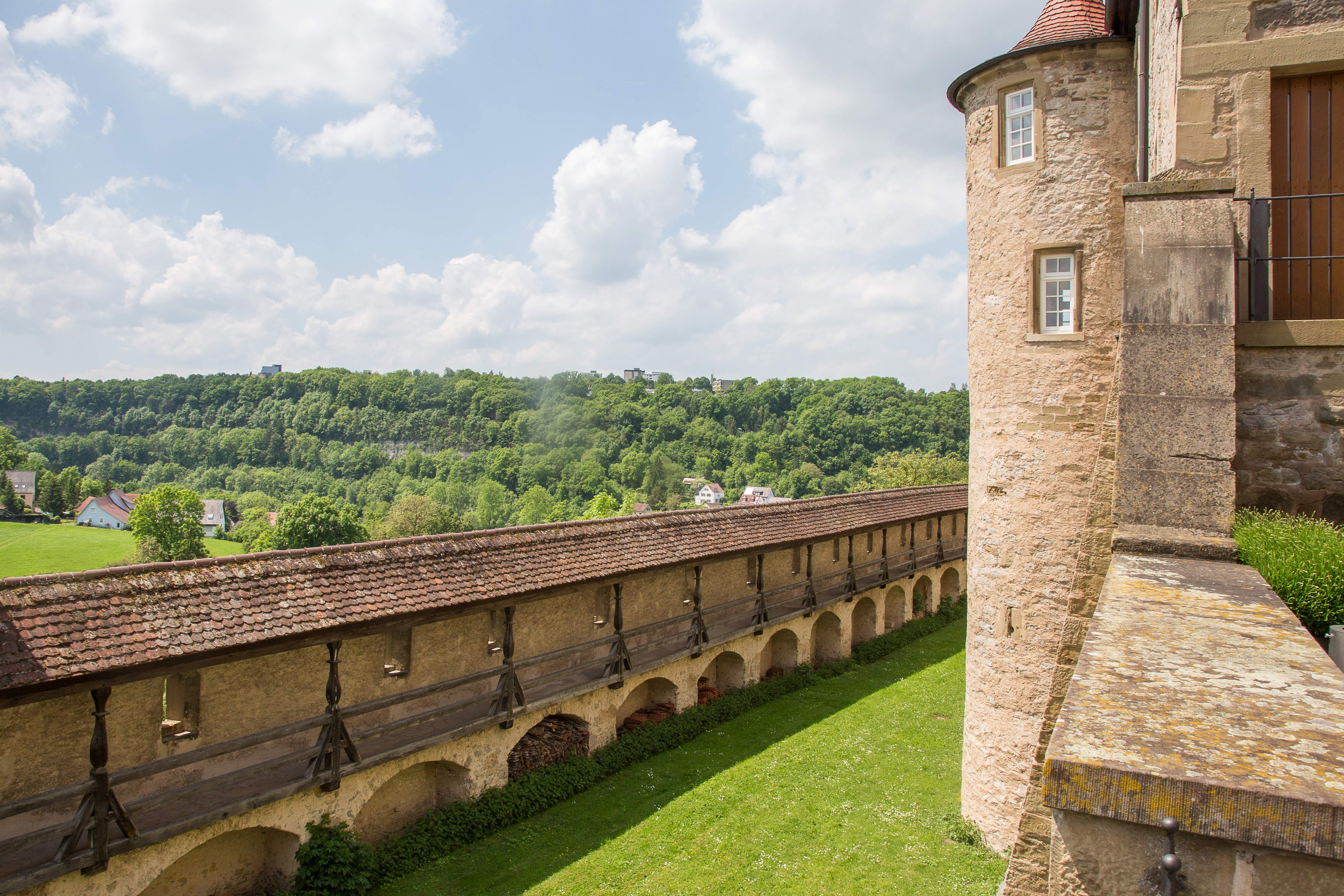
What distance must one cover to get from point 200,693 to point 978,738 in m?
11.9

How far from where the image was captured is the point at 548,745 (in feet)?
54.2

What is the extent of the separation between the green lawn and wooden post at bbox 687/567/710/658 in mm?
2016

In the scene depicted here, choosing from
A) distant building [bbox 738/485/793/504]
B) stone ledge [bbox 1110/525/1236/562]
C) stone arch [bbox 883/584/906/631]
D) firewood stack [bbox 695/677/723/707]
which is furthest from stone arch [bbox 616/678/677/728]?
distant building [bbox 738/485/793/504]

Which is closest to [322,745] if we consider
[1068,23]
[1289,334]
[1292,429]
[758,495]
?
[1292,429]

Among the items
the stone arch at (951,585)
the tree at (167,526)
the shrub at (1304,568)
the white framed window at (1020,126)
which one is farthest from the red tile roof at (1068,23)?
the tree at (167,526)

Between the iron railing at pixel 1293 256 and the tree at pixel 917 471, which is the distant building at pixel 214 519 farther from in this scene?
the iron railing at pixel 1293 256

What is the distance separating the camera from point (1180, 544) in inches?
197

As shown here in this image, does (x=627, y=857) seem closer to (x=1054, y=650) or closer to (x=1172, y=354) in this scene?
(x=1054, y=650)

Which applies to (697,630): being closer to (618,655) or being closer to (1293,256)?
(618,655)

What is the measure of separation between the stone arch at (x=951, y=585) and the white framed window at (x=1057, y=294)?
24.9m

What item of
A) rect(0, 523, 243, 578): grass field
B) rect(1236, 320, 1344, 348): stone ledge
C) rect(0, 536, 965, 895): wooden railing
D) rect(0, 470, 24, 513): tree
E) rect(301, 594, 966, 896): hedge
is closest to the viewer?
rect(1236, 320, 1344, 348): stone ledge

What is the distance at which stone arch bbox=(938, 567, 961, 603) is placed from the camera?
35.9m

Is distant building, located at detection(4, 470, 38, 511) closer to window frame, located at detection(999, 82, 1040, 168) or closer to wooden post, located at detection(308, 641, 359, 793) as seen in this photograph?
wooden post, located at detection(308, 641, 359, 793)

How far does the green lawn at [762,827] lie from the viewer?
41.6ft
